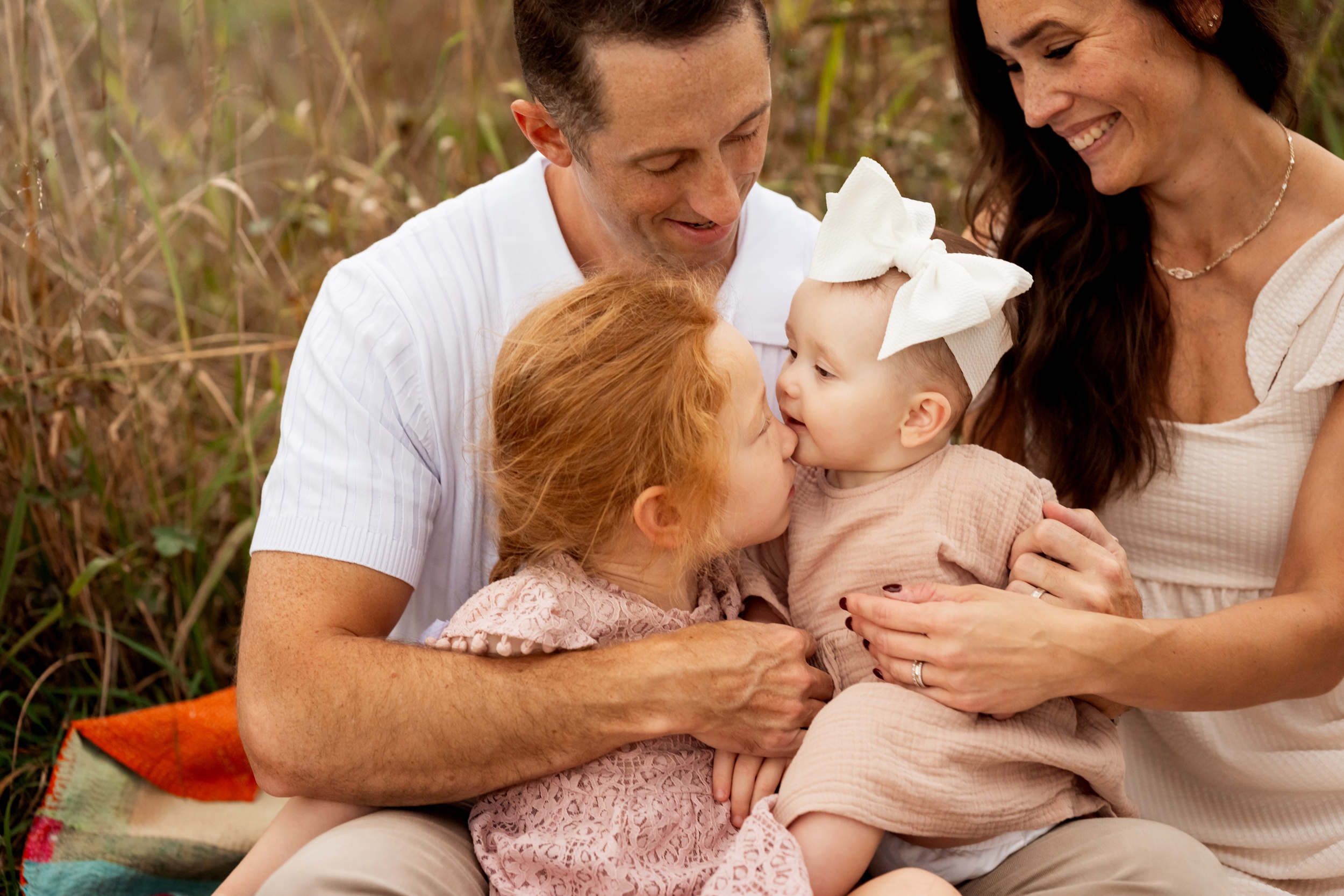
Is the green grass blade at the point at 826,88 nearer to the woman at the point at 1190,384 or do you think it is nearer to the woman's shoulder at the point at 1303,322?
the woman at the point at 1190,384

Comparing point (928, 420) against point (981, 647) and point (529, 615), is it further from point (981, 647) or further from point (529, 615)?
point (529, 615)

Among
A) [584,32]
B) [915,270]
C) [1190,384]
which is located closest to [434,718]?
[915,270]

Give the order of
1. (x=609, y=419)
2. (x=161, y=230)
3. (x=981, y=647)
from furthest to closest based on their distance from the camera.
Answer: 1. (x=161, y=230)
2. (x=609, y=419)
3. (x=981, y=647)

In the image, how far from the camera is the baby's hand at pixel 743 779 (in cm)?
201

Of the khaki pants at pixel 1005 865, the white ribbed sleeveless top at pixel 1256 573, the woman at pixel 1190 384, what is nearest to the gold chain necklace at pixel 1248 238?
the woman at pixel 1190 384

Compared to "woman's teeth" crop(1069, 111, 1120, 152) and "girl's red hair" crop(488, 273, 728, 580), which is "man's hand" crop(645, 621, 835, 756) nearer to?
"girl's red hair" crop(488, 273, 728, 580)

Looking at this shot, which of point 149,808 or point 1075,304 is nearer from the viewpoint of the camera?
point 1075,304

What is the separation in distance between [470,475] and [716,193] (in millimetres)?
678

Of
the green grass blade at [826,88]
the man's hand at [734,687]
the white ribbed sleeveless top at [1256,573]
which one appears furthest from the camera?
the green grass blade at [826,88]

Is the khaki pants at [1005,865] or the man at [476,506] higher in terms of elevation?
the man at [476,506]

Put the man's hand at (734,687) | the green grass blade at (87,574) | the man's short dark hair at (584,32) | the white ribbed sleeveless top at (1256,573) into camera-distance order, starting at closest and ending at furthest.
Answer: the man's hand at (734,687)
the man's short dark hair at (584,32)
the white ribbed sleeveless top at (1256,573)
the green grass blade at (87,574)

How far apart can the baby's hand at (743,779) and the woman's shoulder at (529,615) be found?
0.29m

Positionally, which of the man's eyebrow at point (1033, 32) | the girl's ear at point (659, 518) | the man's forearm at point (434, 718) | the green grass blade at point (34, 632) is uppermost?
the man's eyebrow at point (1033, 32)

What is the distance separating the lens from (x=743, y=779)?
2.02 metres
